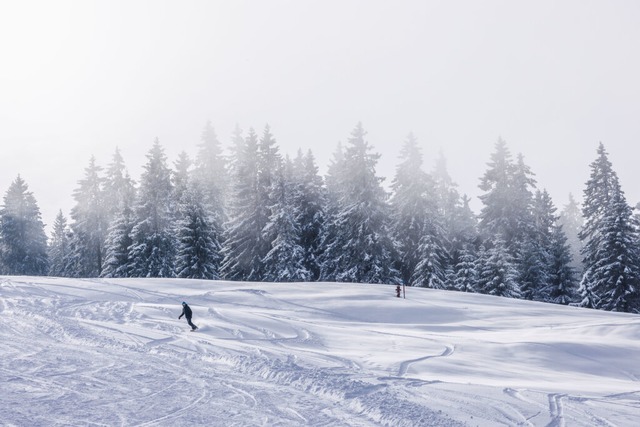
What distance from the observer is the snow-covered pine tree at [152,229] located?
44906mm

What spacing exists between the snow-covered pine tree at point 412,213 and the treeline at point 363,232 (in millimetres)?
96

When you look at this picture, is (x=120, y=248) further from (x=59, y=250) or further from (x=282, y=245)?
(x=59, y=250)

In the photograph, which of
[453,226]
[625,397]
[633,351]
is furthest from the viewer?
[453,226]

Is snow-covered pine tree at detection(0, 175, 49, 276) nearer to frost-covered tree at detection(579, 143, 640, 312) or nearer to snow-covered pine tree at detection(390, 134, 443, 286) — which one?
snow-covered pine tree at detection(390, 134, 443, 286)

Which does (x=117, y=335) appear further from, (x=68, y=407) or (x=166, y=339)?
(x=68, y=407)

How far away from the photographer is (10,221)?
5978 centimetres

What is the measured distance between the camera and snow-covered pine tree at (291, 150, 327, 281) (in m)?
45.8

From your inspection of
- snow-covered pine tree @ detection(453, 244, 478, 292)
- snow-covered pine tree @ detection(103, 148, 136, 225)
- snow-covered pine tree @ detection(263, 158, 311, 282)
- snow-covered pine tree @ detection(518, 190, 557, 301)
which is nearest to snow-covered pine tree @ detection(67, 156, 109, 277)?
snow-covered pine tree @ detection(103, 148, 136, 225)

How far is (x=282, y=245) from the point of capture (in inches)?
1634

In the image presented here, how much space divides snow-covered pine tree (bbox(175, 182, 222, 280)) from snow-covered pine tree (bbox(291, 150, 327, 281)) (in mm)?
7514

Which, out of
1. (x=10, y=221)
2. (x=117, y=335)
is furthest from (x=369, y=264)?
(x=10, y=221)

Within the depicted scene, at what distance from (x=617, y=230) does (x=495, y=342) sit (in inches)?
901

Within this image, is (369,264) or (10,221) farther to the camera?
(10,221)

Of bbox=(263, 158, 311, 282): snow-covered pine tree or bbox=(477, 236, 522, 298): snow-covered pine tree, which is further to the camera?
bbox=(263, 158, 311, 282): snow-covered pine tree
